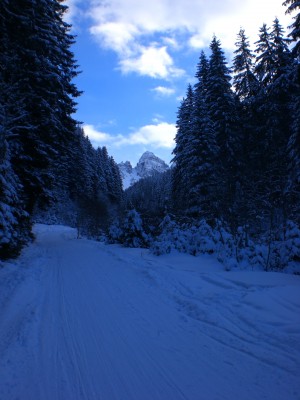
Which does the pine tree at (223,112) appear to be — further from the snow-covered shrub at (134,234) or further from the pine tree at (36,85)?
the pine tree at (36,85)

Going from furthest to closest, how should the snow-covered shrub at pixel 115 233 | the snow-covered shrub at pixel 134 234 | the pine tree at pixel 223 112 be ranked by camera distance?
the pine tree at pixel 223 112, the snow-covered shrub at pixel 115 233, the snow-covered shrub at pixel 134 234

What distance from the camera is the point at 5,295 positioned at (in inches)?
242

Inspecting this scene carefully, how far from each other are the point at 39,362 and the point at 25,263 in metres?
6.78

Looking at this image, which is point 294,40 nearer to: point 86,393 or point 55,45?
point 55,45

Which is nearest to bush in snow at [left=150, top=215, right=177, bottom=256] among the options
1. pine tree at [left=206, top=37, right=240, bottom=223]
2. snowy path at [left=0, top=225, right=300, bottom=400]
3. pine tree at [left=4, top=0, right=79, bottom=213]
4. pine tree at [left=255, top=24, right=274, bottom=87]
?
snowy path at [left=0, top=225, right=300, bottom=400]

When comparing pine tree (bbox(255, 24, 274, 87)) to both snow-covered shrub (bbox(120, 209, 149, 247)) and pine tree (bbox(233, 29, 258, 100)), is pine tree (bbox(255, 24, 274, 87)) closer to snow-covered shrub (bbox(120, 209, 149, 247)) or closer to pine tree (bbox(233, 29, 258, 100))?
pine tree (bbox(233, 29, 258, 100))

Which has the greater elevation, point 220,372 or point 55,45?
point 55,45

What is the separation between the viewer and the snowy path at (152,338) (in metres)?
3.05

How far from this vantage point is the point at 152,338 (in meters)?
4.20

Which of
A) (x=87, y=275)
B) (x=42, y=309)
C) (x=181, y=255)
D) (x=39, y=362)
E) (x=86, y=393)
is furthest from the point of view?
(x=181, y=255)

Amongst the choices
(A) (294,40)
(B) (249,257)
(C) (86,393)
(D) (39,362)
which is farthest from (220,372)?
(A) (294,40)

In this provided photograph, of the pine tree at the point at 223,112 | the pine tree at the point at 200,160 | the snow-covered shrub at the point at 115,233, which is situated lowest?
the snow-covered shrub at the point at 115,233

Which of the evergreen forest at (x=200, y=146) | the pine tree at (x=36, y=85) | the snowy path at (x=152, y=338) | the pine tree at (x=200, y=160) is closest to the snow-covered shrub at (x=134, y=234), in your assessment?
the evergreen forest at (x=200, y=146)

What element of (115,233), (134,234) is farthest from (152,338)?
(115,233)
